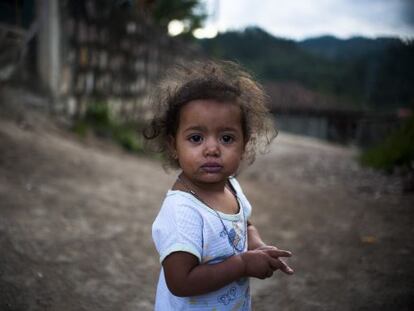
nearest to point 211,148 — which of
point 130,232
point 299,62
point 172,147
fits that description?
point 172,147

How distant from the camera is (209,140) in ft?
4.58

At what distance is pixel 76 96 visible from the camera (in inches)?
260

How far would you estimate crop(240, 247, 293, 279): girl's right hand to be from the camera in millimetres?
1353

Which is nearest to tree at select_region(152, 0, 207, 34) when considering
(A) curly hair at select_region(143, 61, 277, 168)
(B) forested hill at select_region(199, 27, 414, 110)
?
(B) forested hill at select_region(199, 27, 414, 110)

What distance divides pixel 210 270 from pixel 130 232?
2.13m

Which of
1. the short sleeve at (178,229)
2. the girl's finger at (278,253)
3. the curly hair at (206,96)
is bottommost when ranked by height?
the girl's finger at (278,253)

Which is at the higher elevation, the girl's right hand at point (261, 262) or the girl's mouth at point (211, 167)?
the girl's mouth at point (211, 167)

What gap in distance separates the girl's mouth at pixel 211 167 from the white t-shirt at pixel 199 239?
11cm

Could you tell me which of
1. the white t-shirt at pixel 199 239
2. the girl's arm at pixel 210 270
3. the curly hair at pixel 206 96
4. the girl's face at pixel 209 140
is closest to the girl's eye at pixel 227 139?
the girl's face at pixel 209 140

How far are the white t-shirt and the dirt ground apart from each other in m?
1.00

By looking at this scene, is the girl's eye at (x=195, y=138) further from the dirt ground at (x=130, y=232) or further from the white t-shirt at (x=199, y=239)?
the dirt ground at (x=130, y=232)

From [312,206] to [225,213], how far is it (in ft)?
11.1

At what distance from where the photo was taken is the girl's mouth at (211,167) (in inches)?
55.2

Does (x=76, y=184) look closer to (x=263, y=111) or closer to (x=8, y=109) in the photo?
(x=8, y=109)
